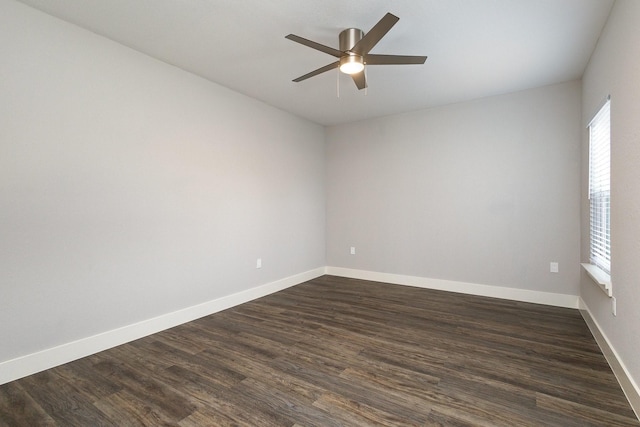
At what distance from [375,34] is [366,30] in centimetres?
51

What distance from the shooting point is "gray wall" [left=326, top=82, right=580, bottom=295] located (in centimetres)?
361

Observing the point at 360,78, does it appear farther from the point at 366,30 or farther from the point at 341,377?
the point at 341,377

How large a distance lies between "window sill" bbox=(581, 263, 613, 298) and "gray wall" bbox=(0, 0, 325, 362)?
11.4 feet

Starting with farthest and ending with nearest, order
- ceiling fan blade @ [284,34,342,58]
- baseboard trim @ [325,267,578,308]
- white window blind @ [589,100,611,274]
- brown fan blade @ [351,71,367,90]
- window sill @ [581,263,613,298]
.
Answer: baseboard trim @ [325,267,578,308]
brown fan blade @ [351,71,367,90]
white window blind @ [589,100,611,274]
window sill @ [581,263,613,298]
ceiling fan blade @ [284,34,342,58]

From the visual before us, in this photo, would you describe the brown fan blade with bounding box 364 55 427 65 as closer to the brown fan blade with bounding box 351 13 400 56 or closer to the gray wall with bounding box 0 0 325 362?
the brown fan blade with bounding box 351 13 400 56

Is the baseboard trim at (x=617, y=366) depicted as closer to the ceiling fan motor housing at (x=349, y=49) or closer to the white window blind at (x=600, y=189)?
the white window blind at (x=600, y=189)

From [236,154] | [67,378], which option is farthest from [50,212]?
[236,154]

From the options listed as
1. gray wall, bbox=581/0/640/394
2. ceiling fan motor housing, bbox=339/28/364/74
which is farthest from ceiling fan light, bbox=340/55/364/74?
gray wall, bbox=581/0/640/394

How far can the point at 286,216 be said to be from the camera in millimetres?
4621

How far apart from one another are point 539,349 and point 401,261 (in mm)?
2289

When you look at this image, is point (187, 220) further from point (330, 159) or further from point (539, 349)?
point (539, 349)

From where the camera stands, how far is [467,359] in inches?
92.5

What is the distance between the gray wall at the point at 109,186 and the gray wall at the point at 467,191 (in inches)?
69.6

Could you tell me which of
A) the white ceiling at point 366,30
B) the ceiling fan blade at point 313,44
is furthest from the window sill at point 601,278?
the ceiling fan blade at point 313,44
